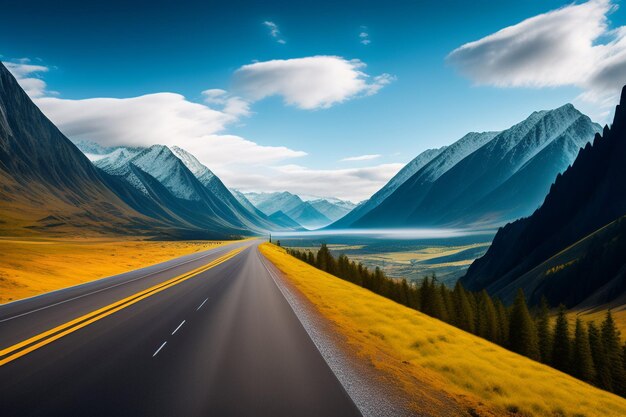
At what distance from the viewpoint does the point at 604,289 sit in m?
95.8

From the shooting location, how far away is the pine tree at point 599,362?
39.7 meters

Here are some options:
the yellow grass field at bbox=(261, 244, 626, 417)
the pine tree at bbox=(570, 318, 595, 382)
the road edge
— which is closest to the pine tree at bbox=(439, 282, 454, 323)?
the pine tree at bbox=(570, 318, 595, 382)

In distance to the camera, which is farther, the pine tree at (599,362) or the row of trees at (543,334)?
the pine tree at (599,362)

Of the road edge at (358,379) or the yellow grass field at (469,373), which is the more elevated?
the road edge at (358,379)

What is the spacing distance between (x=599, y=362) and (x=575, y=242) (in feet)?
366

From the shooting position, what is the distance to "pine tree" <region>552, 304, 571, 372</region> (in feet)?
135

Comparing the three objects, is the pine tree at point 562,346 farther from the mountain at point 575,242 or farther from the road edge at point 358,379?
the mountain at point 575,242

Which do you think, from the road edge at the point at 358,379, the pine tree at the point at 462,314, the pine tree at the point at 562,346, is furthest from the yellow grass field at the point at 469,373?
the pine tree at the point at 462,314

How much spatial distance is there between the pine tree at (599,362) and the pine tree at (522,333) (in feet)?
17.7

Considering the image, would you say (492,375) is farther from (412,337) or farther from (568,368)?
(568,368)

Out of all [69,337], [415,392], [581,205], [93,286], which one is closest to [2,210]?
[93,286]

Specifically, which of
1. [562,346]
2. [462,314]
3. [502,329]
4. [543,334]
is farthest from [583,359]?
[462,314]

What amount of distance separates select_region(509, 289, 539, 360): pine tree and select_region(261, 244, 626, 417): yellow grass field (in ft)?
101

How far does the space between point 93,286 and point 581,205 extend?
17141 centimetres
